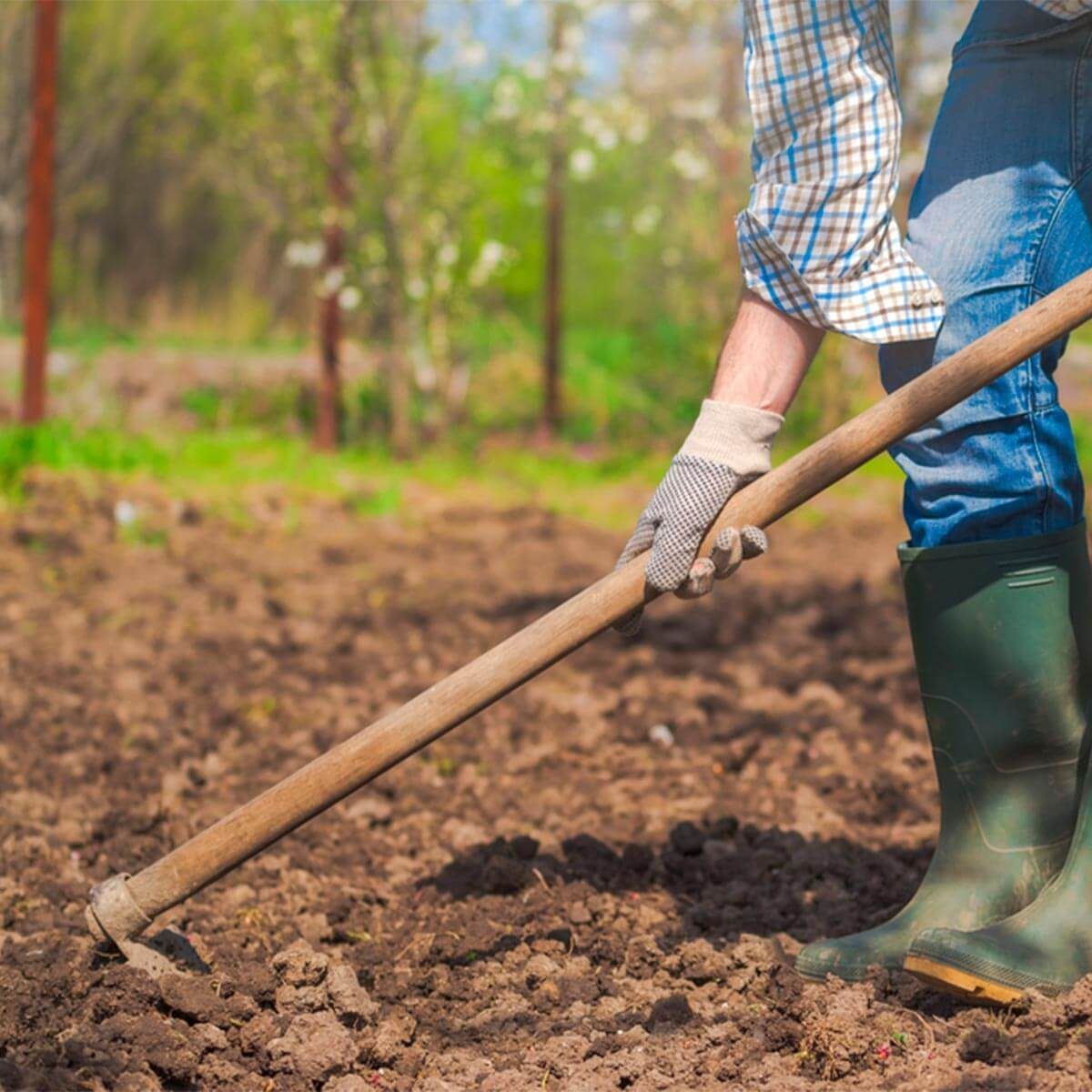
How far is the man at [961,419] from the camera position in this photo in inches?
78.6

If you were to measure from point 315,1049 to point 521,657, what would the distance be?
1.91 feet

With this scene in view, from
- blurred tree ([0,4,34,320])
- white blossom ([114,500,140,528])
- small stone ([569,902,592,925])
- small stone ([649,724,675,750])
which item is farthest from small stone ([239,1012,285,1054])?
blurred tree ([0,4,34,320])

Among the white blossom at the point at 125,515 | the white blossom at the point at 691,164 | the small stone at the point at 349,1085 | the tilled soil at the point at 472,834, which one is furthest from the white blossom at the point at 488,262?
the small stone at the point at 349,1085

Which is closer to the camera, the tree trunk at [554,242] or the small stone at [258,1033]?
the small stone at [258,1033]

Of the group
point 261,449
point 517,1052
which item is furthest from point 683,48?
point 517,1052

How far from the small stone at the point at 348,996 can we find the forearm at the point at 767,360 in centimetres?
97

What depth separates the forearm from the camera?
205cm

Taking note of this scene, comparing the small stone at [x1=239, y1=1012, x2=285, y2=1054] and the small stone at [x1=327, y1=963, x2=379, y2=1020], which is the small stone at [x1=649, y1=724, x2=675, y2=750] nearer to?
the small stone at [x1=327, y1=963, x2=379, y2=1020]

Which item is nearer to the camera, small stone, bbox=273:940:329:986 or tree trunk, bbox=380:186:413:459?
small stone, bbox=273:940:329:986

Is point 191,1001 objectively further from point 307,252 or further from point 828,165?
point 307,252

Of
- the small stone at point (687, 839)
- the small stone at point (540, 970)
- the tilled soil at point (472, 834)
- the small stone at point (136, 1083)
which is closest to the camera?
the small stone at point (136, 1083)

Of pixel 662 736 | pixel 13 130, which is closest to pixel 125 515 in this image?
pixel 662 736

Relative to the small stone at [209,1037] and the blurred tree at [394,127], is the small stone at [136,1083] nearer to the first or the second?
the small stone at [209,1037]

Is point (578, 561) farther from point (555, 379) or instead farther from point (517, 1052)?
point (555, 379)
